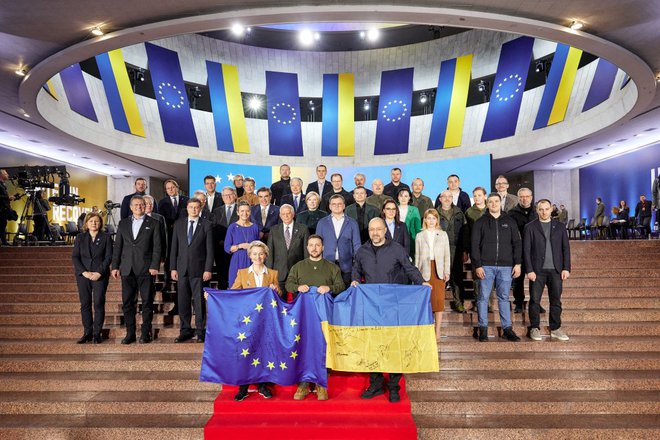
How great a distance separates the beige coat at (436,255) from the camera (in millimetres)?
5328

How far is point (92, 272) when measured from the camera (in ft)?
18.8

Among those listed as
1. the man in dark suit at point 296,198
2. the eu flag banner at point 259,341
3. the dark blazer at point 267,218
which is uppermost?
the man in dark suit at point 296,198

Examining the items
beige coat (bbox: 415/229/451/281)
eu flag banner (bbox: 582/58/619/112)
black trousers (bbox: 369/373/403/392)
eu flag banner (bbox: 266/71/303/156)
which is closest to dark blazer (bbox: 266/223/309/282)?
beige coat (bbox: 415/229/451/281)

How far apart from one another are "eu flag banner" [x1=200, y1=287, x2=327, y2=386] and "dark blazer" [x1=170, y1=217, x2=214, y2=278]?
1.29 metres

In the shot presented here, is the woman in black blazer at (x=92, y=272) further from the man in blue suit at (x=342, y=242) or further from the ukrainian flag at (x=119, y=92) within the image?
the ukrainian flag at (x=119, y=92)

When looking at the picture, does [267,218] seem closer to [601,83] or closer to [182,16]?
[182,16]

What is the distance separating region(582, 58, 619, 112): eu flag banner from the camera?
10789 millimetres

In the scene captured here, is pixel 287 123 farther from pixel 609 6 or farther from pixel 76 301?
pixel 609 6

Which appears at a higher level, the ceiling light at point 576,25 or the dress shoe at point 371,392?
the ceiling light at point 576,25

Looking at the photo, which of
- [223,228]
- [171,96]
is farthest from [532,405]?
[171,96]

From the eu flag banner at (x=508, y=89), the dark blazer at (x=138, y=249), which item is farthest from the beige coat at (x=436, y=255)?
the eu flag banner at (x=508, y=89)

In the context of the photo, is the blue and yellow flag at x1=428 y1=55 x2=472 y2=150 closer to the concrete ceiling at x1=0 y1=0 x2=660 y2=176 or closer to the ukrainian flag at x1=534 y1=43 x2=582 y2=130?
the ukrainian flag at x1=534 y1=43 x2=582 y2=130

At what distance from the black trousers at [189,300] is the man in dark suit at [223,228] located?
621mm

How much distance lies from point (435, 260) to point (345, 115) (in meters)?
10.3
